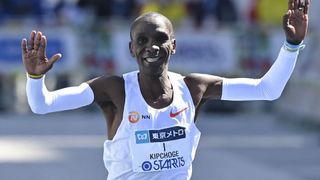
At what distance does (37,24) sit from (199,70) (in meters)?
3.38

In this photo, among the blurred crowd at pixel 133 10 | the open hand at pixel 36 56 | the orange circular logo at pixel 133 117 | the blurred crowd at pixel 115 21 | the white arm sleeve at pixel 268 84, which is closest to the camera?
the open hand at pixel 36 56

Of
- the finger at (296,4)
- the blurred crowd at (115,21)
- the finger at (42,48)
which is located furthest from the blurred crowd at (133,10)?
the finger at (42,48)

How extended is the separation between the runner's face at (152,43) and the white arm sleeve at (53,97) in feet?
1.12

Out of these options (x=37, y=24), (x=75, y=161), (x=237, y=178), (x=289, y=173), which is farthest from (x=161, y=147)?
(x=37, y=24)

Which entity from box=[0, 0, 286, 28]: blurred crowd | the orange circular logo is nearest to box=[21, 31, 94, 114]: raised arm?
the orange circular logo

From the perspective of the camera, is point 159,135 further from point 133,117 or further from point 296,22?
point 296,22

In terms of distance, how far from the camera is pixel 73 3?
23.4m

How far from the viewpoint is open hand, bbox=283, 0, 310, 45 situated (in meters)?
5.94

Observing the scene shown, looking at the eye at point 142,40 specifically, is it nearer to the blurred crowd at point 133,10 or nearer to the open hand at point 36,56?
the open hand at point 36,56

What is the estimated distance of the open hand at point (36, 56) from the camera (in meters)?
5.62

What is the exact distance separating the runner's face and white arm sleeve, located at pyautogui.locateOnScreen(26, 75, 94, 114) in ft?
1.12

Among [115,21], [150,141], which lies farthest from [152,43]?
[115,21]

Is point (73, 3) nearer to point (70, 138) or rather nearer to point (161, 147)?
point (70, 138)

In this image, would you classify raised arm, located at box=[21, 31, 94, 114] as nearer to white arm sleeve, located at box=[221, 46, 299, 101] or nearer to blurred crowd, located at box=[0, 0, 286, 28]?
white arm sleeve, located at box=[221, 46, 299, 101]
